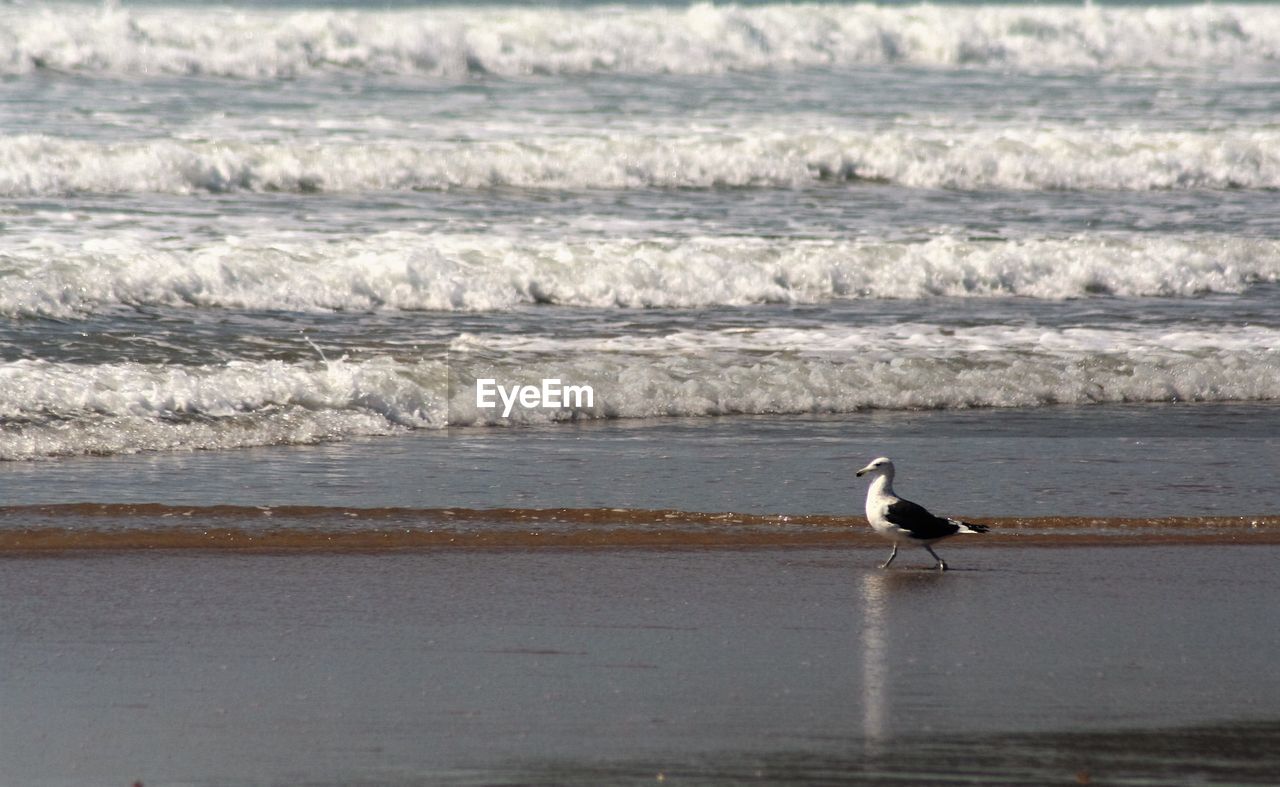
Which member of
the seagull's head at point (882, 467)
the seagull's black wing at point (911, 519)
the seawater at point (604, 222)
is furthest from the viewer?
the seawater at point (604, 222)

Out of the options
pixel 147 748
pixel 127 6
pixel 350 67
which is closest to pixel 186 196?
pixel 350 67

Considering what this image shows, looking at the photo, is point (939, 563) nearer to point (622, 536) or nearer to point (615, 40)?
point (622, 536)

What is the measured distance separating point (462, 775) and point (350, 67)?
22076 millimetres

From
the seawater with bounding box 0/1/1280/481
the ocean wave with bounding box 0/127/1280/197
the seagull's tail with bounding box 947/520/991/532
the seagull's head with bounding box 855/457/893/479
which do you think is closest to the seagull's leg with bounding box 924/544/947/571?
the seagull's tail with bounding box 947/520/991/532

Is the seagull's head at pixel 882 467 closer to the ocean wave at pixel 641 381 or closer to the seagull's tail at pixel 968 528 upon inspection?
the seagull's tail at pixel 968 528

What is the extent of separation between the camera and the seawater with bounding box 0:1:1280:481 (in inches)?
406

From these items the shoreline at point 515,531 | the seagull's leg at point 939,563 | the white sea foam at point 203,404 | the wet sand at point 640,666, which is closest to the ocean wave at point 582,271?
the white sea foam at point 203,404

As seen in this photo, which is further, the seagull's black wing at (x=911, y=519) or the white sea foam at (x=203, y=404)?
the white sea foam at (x=203, y=404)

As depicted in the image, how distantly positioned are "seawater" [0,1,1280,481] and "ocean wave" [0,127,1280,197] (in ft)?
0.15

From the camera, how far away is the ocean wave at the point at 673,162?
56.6 ft

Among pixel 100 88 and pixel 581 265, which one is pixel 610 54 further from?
pixel 581 265

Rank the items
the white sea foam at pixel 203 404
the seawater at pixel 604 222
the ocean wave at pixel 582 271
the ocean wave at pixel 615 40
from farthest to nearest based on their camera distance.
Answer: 1. the ocean wave at pixel 615 40
2. the ocean wave at pixel 582 271
3. the seawater at pixel 604 222
4. the white sea foam at pixel 203 404

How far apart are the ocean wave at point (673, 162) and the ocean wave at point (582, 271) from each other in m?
2.94

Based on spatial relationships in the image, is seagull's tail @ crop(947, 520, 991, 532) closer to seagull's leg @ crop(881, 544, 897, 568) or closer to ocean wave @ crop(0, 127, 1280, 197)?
seagull's leg @ crop(881, 544, 897, 568)
